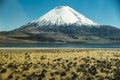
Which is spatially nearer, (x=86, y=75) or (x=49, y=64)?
(x=86, y=75)

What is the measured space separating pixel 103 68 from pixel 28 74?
226 inches

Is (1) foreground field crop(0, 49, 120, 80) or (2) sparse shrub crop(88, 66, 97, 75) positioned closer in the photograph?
(1) foreground field crop(0, 49, 120, 80)

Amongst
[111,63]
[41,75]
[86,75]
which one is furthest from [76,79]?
[111,63]

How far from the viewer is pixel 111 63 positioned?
24.0 m

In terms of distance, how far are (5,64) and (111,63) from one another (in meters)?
8.71

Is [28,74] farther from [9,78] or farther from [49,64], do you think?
[49,64]

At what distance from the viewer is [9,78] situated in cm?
1931

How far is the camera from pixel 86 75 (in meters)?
19.6

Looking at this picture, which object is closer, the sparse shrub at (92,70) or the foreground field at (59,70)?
the foreground field at (59,70)

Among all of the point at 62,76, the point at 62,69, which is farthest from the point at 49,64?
the point at 62,76

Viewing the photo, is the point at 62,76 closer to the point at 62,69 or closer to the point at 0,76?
the point at 62,69

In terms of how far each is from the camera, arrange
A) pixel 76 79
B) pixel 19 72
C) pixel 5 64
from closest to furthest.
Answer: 1. pixel 76 79
2. pixel 19 72
3. pixel 5 64

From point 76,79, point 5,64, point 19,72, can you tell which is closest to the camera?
point 76,79

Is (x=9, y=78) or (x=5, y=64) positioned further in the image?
(x=5, y=64)
